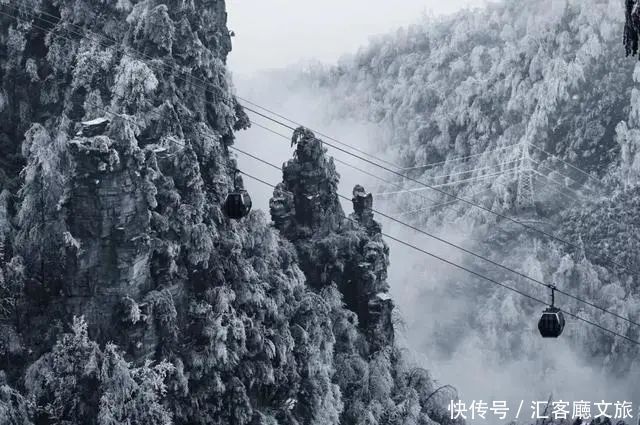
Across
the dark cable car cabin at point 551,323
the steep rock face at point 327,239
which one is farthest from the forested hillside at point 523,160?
the dark cable car cabin at point 551,323

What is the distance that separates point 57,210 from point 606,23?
81021mm

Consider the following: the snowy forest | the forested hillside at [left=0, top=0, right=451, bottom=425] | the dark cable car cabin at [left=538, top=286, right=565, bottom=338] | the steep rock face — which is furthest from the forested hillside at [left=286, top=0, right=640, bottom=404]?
the dark cable car cabin at [left=538, top=286, right=565, bottom=338]

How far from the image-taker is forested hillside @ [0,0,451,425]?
2808cm

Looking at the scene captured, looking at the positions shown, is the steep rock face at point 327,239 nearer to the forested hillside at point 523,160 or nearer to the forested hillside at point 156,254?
the forested hillside at point 156,254

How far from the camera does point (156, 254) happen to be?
3008 centimetres

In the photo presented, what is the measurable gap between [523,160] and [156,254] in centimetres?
6942

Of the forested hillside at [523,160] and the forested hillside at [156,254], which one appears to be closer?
the forested hillside at [156,254]

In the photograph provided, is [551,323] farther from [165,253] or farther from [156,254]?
[156,254]

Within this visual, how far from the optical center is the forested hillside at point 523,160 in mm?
83188

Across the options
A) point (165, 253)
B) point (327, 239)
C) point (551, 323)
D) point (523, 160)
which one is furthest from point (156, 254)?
point (523, 160)

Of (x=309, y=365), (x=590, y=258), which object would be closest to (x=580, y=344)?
(x=590, y=258)

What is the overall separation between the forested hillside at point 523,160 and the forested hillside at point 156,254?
151 ft

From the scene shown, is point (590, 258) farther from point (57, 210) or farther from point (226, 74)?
point (57, 210)

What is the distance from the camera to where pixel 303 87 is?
11531cm
